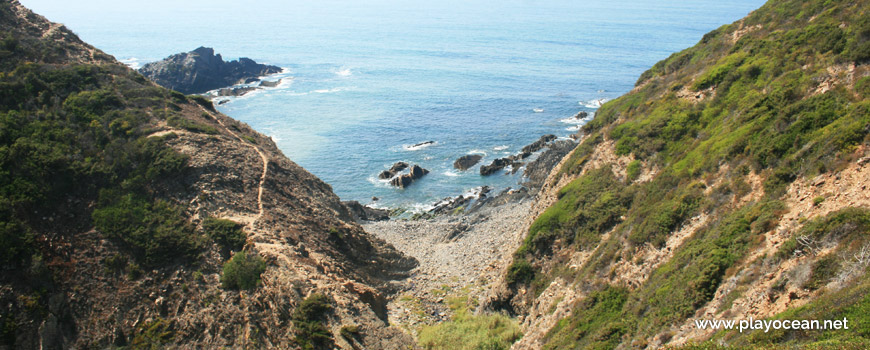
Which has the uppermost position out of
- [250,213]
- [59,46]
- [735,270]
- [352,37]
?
[352,37]

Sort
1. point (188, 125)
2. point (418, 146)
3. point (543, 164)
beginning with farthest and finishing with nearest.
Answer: point (418, 146), point (543, 164), point (188, 125)

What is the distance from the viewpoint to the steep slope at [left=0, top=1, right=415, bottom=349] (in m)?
23.9

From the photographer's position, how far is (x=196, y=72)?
385 feet

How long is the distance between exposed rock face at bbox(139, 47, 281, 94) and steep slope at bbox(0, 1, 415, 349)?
7706cm

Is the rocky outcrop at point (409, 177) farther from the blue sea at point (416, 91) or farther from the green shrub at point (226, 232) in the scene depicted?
the green shrub at point (226, 232)

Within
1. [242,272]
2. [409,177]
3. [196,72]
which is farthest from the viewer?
[196,72]

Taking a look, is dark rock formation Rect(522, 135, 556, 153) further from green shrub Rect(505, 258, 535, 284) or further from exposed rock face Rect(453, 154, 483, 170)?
green shrub Rect(505, 258, 535, 284)

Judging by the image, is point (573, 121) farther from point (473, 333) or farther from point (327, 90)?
point (473, 333)

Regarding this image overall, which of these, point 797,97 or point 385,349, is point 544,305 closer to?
point 385,349

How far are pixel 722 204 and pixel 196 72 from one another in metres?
124

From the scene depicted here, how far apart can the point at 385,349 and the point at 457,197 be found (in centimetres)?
3850

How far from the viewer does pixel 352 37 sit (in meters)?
196

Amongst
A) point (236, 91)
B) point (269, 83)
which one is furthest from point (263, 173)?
point (269, 83)

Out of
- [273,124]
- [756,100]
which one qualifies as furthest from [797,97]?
[273,124]
